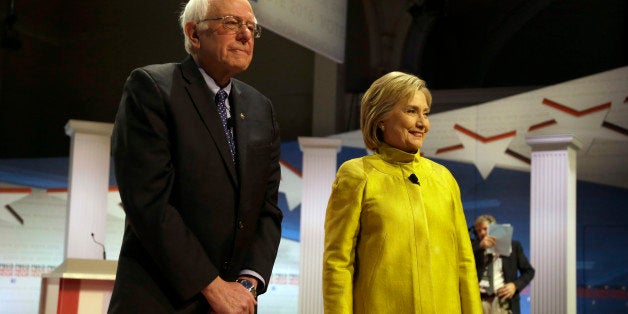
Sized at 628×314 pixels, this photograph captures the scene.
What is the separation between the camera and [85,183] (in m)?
7.80

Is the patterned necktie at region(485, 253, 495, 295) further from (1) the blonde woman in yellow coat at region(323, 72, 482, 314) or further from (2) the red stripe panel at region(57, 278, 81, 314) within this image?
(1) the blonde woman in yellow coat at region(323, 72, 482, 314)

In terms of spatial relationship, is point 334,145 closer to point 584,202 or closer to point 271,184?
point 584,202

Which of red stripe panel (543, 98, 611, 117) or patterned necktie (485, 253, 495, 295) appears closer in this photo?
patterned necktie (485, 253, 495, 295)

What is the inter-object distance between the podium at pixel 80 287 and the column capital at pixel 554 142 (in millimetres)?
5004

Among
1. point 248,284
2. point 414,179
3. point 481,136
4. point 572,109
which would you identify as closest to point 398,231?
point 414,179

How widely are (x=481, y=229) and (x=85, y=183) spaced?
3920mm

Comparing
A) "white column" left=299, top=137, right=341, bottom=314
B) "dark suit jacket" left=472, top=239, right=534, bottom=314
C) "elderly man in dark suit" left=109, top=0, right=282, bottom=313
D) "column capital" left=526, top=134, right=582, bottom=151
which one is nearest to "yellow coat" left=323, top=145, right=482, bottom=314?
"elderly man in dark suit" left=109, top=0, right=282, bottom=313

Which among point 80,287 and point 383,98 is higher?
point 383,98

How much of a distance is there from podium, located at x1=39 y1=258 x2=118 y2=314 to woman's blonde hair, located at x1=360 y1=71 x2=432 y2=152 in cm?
309

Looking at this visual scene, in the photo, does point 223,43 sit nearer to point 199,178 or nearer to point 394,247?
point 199,178

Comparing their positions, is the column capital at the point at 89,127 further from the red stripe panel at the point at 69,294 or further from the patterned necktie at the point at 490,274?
the patterned necktie at the point at 490,274

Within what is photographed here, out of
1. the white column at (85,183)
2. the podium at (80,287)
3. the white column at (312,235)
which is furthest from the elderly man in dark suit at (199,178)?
the white column at (312,235)

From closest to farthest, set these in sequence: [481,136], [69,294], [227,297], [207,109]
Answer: [227,297]
[207,109]
[69,294]
[481,136]

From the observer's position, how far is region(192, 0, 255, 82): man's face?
6.68 feet
